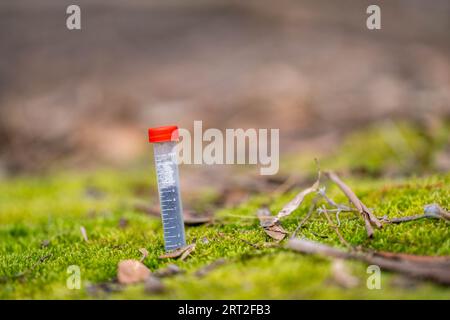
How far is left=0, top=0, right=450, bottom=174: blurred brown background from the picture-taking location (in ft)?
35.7

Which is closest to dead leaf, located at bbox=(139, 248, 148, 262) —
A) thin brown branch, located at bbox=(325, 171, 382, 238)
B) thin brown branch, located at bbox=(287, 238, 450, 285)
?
thin brown branch, located at bbox=(287, 238, 450, 285)

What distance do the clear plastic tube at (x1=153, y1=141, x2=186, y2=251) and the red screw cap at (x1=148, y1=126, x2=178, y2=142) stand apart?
2.2 inches

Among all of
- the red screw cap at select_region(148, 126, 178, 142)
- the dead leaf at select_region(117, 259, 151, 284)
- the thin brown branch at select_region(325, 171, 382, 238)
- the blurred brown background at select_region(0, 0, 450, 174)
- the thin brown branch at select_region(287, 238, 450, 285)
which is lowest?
the dead leaf at select_region(117, 259, 151, 284)

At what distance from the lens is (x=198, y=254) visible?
11.7ft

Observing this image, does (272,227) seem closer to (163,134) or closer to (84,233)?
(163,134)

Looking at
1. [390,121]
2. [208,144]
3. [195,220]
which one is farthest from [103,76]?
[195,220]

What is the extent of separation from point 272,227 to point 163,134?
113cm

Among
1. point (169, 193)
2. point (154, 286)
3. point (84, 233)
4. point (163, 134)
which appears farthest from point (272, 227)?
point (84, 233)

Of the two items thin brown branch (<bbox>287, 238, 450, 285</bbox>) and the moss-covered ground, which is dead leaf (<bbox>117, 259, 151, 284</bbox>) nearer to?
the moss-covered ground

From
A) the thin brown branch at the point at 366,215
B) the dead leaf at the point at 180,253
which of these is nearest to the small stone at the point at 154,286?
the dead leaf at the point at 180,253

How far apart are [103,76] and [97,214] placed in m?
10.1

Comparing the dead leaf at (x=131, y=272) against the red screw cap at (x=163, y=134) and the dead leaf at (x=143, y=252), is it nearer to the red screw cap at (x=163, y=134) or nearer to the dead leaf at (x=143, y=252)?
the dead leaf at (x=143, y=252)

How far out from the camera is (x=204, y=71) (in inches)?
635

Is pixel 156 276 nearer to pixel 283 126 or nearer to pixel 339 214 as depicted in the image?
pixel 339 214
